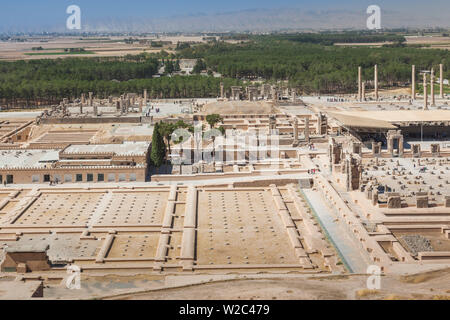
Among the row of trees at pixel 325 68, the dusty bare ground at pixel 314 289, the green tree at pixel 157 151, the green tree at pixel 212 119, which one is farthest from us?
the row of trees at pixel 325 68

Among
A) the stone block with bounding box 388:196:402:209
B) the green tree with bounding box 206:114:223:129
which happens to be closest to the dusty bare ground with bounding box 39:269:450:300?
the stone block with bounding box 388:196:402:209

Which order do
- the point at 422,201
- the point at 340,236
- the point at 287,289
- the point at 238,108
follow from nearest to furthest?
the point at 287,289 → the point at 340,236 → the point at 422,201 → the point at 238,108

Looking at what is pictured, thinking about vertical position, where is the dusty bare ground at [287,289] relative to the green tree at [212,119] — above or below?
below

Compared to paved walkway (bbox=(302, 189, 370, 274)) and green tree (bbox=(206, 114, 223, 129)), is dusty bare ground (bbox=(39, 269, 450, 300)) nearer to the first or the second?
paved walkway (bbox=(302, 189, 370, 274))

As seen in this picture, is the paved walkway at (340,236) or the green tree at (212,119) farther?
the green tree at (212,119)

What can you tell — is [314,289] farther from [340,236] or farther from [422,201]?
[422,201]

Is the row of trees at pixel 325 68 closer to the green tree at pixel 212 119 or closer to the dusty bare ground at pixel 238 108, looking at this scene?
the dusty bare ground at pixel 238 108

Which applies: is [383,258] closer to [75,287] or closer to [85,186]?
[75,287]

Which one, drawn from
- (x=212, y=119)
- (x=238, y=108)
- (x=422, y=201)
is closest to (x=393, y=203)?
(x=422, y=201)

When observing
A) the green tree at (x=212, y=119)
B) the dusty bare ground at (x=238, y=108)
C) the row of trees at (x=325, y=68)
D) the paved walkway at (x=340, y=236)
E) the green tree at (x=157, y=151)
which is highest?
the row of trees at (x=325, y=68)

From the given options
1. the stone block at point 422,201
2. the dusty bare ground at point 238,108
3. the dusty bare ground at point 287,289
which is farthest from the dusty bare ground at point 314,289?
the dusty bare ground at point 238,108

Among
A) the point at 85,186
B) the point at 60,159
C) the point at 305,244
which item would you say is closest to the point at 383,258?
the point at 305,244

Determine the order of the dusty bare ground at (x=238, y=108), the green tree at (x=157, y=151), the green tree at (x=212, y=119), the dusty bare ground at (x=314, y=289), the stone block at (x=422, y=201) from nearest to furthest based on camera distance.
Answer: the dusty bare ground at (x=314, y=289), the stone block at (x=422, y=201), the green tree at (x=157, y=151), the green tree at (x=212, y=119), the dusty bare ground at (x=238, y=108)

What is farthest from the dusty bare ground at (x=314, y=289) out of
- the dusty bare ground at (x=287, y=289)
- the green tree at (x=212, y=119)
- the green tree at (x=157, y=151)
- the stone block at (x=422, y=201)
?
the green tree at (x=212, y=119)
